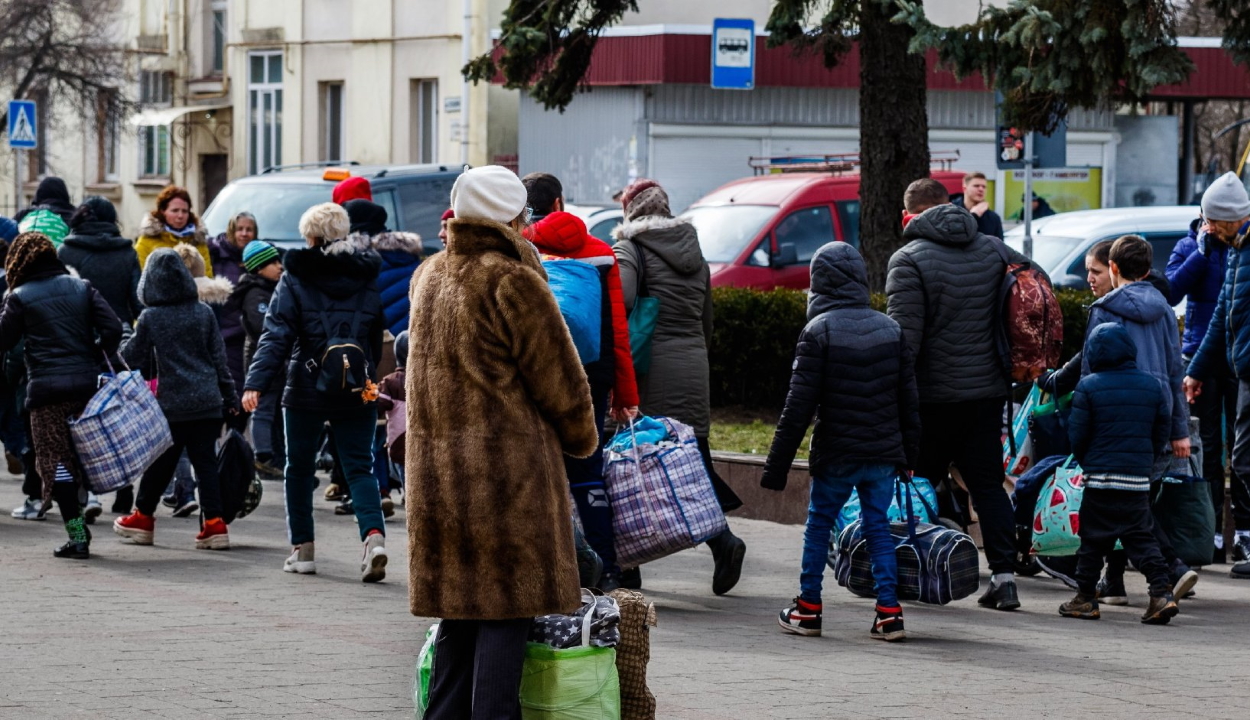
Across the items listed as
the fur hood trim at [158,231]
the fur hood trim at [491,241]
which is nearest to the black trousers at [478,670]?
the fur hood trim at [491,241]

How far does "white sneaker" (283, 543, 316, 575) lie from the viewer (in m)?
9.58

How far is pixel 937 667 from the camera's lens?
747 cm

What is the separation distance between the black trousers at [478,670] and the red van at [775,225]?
43.5 feet

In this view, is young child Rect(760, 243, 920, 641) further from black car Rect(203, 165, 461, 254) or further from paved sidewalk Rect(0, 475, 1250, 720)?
black car Rect(203, 165, 461, 254)

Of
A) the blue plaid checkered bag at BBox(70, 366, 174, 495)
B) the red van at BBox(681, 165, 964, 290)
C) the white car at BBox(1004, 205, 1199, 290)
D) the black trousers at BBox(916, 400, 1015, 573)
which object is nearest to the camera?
the black trousers at BBox(916, 400, 1015, 573)

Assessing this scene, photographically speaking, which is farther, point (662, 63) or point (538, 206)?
point (662, 63)

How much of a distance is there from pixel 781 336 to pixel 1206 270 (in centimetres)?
472

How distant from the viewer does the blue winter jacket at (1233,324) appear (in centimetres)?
982

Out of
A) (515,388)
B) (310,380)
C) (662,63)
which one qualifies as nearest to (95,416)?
(310,380)

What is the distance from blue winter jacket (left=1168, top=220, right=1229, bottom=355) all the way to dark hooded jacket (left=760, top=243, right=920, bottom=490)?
282 centimetres

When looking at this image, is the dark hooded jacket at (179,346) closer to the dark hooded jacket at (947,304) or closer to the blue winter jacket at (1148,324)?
the dark hooded jacket at (947,304)

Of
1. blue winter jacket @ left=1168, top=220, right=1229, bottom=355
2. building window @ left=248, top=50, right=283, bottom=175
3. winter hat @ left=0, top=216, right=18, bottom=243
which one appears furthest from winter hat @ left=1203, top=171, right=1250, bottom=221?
building window @ left=248, top=50, right=283, bottom=175

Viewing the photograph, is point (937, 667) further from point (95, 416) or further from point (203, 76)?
point (203, 76)

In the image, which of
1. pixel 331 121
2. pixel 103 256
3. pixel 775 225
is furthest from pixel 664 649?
pixel 331 121
